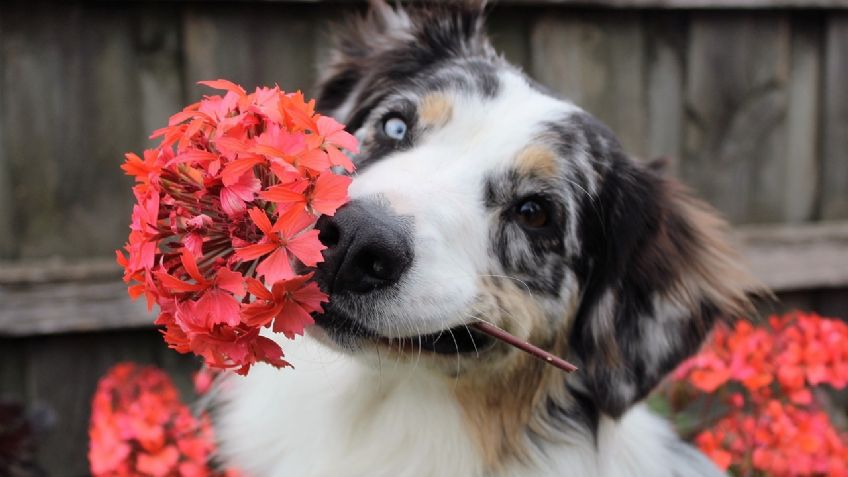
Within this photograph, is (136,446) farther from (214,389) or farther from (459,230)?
(459,230)

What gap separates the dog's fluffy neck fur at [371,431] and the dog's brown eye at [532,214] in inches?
19.4

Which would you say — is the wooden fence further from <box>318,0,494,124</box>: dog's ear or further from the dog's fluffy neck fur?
the dog's fluffy neck fur

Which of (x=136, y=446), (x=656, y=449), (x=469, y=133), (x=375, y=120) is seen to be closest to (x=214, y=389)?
(x=136, y=446)

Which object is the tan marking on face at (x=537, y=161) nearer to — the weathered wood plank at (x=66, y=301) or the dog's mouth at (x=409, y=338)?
the dog's mouth at (x=409, y=338)

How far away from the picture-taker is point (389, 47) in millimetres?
3135

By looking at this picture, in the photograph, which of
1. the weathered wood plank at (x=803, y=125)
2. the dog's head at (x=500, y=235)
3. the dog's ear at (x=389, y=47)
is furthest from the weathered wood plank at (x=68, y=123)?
the weathered wood plank at (x=803, y=125)

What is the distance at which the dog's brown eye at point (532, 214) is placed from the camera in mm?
2381

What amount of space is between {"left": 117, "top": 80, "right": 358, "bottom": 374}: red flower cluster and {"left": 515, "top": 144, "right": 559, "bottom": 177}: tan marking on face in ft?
2.44

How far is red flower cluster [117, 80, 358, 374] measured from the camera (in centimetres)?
159

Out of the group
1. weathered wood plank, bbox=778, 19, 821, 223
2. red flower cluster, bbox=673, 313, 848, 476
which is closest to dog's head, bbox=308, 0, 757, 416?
red flower cluster, bbox=673, 313, 848, 476

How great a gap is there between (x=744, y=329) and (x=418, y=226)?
1875 millimetres

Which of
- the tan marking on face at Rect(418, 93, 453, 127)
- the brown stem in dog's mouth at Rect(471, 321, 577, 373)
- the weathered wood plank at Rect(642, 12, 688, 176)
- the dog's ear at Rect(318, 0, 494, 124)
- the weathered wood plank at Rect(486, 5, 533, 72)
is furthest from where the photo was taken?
the weathered wood plank at Rect(642, 12, 688, 176)

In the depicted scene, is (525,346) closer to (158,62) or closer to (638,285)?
(638,285)

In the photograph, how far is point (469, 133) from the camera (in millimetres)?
2400
